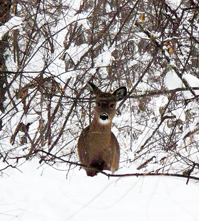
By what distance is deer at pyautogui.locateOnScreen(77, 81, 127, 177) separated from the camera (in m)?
5.97

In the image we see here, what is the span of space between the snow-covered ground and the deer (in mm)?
1901

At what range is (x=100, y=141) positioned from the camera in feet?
20.2

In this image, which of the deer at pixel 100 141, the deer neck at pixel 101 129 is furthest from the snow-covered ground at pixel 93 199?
the deer neck at pixel 101 129

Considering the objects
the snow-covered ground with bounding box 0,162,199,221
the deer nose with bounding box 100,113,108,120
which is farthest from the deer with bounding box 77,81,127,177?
the snow-covered ground with bounding box 0,162,199,221

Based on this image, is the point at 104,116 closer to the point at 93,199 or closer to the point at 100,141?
the point at 100,141

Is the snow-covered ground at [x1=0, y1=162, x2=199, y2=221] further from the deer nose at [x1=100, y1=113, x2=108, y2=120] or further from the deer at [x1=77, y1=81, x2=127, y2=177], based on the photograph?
the deer nose at [x1=100, y1=113, x2=108, y2=120]

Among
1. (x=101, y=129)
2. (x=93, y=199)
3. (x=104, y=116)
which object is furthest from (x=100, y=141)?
(x=93, y=199)

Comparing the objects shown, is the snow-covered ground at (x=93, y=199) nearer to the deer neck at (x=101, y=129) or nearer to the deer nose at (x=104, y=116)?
the deer neck at (x=101, y=129)

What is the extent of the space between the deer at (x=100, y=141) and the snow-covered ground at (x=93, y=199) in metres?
1.90

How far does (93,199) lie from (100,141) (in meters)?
3.08

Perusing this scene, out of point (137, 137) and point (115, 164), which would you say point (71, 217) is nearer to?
point (115, 164)

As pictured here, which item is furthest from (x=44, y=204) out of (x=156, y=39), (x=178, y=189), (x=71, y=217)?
(x=156, y=39)

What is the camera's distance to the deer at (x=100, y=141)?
5969mm

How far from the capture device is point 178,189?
11.5 ft
